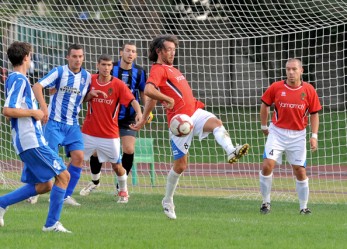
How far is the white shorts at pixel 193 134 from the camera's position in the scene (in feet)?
31.2

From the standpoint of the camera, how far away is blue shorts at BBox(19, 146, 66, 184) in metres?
8.30

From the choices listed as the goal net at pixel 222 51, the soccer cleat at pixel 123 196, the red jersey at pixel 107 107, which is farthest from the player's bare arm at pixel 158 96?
the goal net at pixel 222 51

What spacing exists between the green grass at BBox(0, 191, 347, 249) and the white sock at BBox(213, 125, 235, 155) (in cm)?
82

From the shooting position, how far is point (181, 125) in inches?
360

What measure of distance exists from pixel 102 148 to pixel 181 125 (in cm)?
325

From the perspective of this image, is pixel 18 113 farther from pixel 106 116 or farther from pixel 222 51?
pixel 222 51

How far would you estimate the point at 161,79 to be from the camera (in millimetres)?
9734

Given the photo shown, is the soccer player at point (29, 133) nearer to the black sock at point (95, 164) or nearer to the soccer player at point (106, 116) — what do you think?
the soccer player at point (106, 116)

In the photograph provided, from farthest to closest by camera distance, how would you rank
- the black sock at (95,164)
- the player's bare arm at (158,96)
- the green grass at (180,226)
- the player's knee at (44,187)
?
1. the black sock at (95,164)
2. the player's bare arm at (158,96)
3. the player's knee at (44,187)
4. the green grass at (180,226)

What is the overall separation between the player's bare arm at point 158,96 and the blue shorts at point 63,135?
2077 mm

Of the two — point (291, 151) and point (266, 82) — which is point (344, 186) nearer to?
point (291, 151)

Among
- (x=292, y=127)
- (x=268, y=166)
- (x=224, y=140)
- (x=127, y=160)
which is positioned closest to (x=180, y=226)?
(x=224, y=140)

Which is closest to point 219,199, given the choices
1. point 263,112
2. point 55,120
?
point 263,112

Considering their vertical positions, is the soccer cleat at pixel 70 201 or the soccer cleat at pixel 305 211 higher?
the soccer cleat at pixel 70 201
